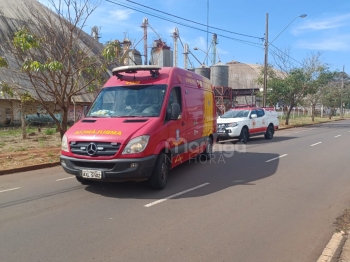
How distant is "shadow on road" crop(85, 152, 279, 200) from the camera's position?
645 centimetres

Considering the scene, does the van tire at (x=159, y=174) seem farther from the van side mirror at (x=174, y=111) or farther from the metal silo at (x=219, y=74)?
the metal silo at (x=219, y=74)

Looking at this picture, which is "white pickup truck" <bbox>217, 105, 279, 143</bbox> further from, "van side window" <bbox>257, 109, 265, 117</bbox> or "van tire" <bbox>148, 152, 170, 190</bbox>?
"van tire" <bbox>148, 152, 170, 190</bbox>

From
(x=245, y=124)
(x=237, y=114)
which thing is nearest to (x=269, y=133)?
(x=237, y=114)

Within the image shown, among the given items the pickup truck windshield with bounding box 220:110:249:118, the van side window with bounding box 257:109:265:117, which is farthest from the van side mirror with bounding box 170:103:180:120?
the van side window with bounding box 257:109:265:117

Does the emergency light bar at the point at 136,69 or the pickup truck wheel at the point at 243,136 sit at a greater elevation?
the emergency light bar at the point at 136,69

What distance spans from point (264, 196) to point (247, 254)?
103 inches

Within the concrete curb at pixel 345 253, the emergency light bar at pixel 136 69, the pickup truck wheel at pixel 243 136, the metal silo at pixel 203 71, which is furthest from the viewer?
the metal silo at pixel 203 71

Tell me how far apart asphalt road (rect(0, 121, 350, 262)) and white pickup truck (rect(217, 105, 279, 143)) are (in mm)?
6925

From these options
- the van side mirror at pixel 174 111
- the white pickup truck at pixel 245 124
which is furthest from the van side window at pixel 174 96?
the white pickup truck at pixel 245 124

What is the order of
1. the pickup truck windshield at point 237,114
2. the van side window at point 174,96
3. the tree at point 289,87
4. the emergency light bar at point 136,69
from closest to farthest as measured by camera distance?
1. the van side window at point 174,96
2. the emergency light bar at point 136,69
3. the pickup truck windshield at point 237,114
4. the tree at point 289,87

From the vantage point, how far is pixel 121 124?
618 cm

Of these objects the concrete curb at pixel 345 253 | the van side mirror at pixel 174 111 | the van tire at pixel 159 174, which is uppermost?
the van side mirror at pixel 174 111

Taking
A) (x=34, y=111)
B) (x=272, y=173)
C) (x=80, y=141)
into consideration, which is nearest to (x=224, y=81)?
(x=34, y=111)

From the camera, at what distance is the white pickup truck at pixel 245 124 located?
50.7 ft
